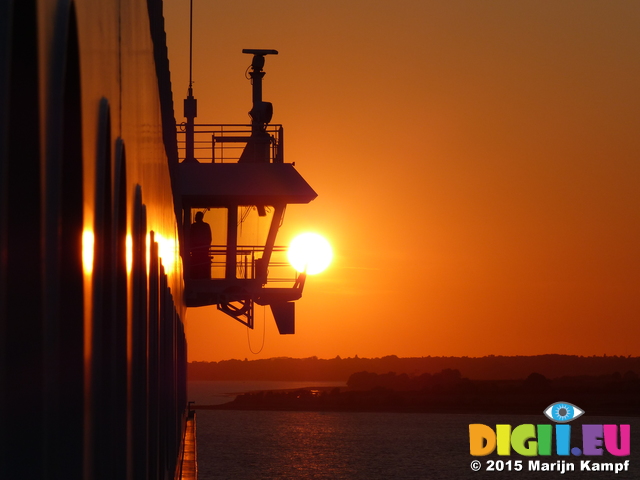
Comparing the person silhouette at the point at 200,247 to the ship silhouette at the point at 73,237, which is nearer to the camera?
the ship silhouette at the point at 73,237

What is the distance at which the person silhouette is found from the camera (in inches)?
1093

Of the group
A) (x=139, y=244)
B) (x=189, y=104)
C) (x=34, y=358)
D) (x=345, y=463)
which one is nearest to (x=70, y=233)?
(x=34, y=358)

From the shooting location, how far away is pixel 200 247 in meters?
29.0

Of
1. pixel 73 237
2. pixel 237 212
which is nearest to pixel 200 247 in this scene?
pixel 237 212

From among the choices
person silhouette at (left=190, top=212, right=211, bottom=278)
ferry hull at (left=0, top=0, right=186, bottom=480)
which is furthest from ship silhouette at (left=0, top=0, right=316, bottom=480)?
person silhouette at (left=190, top=212, right=211, bottom=278)

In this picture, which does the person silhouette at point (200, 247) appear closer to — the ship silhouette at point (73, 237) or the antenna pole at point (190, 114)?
the antenna pole at point (190, 114)

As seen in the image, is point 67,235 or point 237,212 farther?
point 237,212

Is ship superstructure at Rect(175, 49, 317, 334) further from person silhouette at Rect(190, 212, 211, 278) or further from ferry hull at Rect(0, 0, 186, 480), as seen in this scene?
ferry hull at Rect(0, 0, 186, 480)

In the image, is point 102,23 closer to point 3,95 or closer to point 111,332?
point 111,332

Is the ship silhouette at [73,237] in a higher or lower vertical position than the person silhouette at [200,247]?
lower

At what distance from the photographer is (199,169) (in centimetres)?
2906

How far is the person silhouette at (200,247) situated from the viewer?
27766 mm

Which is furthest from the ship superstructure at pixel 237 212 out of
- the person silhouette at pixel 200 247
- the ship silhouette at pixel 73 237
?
the ship silhouette at pixel 73 237

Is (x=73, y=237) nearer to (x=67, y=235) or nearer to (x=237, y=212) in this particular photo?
(x=67, y=235)
